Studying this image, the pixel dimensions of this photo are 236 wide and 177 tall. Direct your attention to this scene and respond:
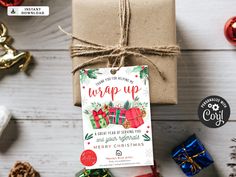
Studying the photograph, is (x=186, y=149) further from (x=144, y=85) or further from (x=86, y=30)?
(x=86, y=30)

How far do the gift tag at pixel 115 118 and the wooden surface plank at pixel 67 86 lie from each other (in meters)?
0.14

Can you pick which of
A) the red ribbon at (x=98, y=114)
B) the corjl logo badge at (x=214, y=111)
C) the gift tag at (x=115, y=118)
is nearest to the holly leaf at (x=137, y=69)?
the gift tag at (x=115, y=118)

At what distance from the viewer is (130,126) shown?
2.47 ft

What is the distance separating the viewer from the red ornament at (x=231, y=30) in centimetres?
83

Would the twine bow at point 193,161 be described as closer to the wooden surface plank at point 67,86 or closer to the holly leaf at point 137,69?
the wooden surface plank at point 67,86

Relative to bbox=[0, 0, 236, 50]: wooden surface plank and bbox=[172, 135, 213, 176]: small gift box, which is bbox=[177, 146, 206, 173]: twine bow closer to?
bbox=[172, 135, 213, 176]: small gift box

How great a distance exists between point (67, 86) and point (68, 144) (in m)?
0.13

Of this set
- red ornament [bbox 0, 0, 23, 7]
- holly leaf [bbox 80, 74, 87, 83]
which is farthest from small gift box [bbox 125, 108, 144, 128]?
red ornament [bbox 0, 0, 23, 7]

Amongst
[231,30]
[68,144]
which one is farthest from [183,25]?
[68,144]

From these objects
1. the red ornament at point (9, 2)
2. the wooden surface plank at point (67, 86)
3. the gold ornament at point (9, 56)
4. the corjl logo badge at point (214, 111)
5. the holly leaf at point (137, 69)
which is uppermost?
the red ornament at point (9, 2)

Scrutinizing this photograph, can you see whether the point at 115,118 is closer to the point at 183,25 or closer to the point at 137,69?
the point at 137,69

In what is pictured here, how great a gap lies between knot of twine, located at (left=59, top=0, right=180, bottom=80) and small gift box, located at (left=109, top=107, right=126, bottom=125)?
0.08 meters

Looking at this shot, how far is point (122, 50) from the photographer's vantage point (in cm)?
73

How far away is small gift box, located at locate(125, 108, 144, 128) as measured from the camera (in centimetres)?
75
